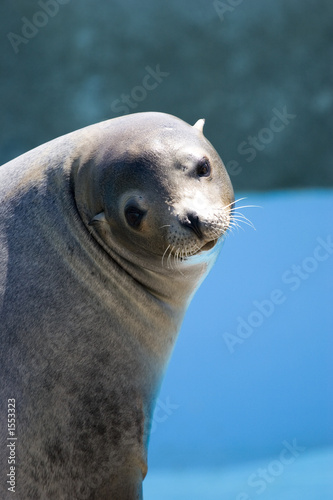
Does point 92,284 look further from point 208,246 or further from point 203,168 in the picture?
point 203,168

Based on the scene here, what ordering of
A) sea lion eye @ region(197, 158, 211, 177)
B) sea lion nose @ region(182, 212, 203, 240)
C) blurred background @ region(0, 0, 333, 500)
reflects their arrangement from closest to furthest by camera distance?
sea lion nose @ region(182, 212, 203, 240) < sea lion eye @ region(197, 158, 211, 177) < blurred background @ region(0, 0, 333, 500)

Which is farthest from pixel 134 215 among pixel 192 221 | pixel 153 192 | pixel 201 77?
pixel 201 77

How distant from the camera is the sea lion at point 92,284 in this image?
2.55 metres

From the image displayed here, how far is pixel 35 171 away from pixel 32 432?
0.94 metres

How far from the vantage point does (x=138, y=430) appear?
2.65 m

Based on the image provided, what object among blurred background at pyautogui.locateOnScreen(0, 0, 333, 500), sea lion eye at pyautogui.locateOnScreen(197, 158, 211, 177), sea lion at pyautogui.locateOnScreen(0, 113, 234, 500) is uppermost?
blurred background at pyautogui.locateOnScreen(0, 0, 333, 500)

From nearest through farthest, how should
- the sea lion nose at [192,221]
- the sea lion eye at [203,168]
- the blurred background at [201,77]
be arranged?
the sea lion nose at [192,221] < the sea lion eye at [203,168] < the blurred background at [201,77]

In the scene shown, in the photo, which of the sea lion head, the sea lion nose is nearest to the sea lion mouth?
the sea lion head

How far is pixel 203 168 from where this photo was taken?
264cm

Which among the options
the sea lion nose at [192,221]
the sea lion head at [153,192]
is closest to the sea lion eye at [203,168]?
the sea lion head at [153,192]

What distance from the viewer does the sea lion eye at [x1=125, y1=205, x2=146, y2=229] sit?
2.56m

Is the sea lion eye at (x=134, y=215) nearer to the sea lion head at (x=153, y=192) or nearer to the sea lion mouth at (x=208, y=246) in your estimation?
the sea lion head at (x=153, y=192)

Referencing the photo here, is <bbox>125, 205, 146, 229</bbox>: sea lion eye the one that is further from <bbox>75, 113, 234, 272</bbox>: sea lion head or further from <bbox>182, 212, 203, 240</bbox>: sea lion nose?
<bbox>182, 212, 203, 240</bbox>: sea lion nose

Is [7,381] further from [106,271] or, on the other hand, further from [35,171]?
[35,171]
